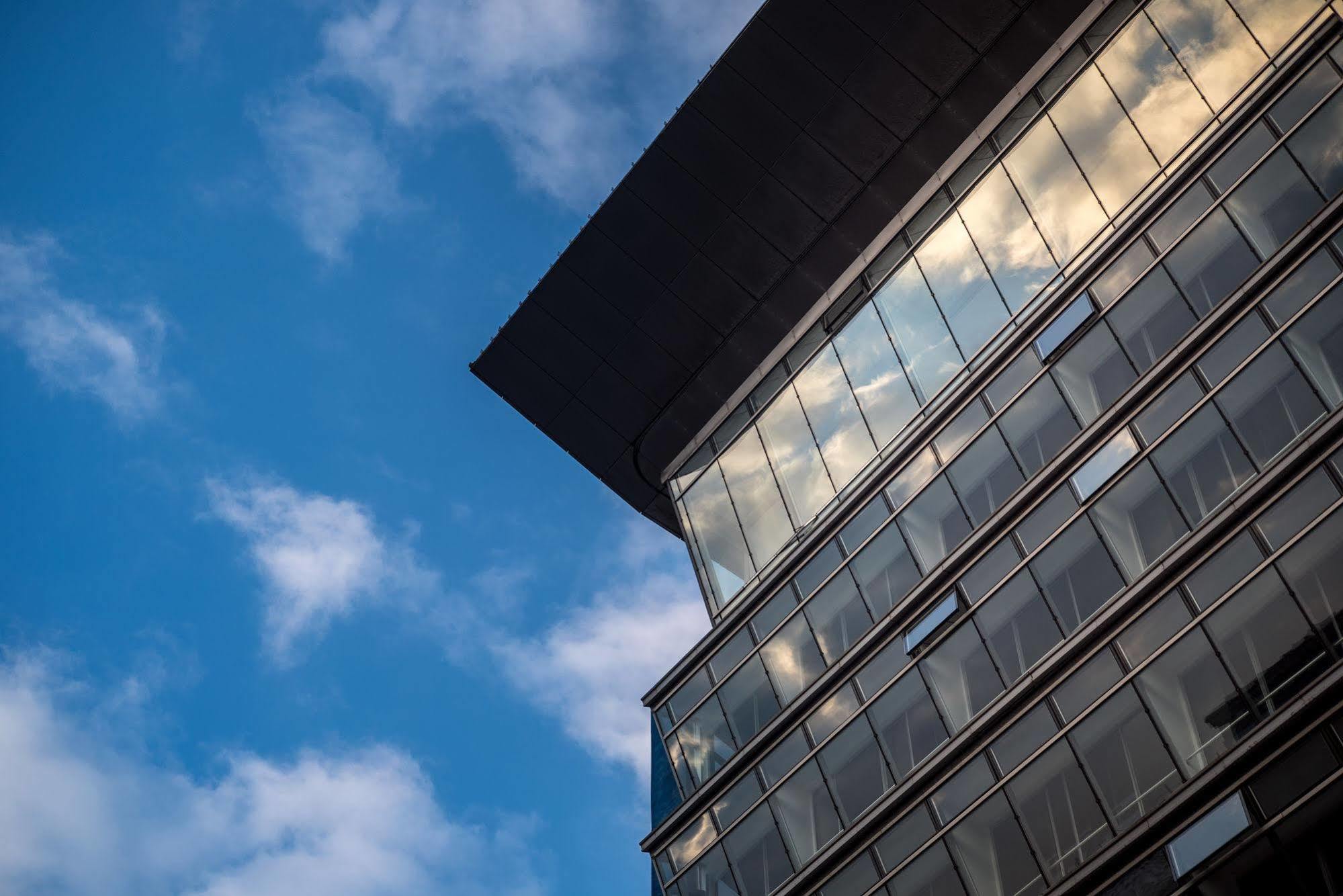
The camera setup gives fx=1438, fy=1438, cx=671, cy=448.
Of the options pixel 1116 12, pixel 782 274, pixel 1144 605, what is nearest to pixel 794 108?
pixel 782 274

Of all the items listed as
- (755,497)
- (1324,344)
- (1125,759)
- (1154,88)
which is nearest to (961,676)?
(1125,759)

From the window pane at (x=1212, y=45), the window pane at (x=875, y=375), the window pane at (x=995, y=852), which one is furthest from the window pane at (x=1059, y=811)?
the window pane at (x=1212, y=45)

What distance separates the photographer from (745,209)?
44.2m

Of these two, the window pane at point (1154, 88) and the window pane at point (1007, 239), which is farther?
the window pane at point (1007, 239)

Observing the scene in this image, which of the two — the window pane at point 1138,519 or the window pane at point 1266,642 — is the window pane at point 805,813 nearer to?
the window pane at point 1138,519

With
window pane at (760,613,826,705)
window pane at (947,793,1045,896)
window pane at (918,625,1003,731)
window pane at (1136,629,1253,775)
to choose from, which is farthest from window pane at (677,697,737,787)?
window pane at (1136,629,1253,775)

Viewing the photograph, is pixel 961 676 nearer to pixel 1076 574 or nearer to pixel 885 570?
pixel 1076 574

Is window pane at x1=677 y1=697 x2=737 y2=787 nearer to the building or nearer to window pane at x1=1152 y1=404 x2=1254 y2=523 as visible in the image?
the building

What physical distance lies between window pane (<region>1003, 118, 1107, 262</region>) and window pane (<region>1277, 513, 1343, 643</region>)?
13.2m

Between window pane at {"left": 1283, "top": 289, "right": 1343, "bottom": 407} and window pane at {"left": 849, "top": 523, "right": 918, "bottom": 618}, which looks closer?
window pane at {"left": 1283, "top": 289, "right": 1343, "bottom": 407}

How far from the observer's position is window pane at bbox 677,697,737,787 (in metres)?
36.0

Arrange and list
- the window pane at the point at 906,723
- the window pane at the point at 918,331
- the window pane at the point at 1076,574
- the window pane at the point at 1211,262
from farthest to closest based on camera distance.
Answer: the window pane at the point at 918,331 → the window pane at the point at 906,723 → the window pane at the point at 1211,262 → the window pane at the point at 1076,574

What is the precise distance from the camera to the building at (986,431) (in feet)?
82.9

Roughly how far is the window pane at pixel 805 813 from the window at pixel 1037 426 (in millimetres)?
8542
